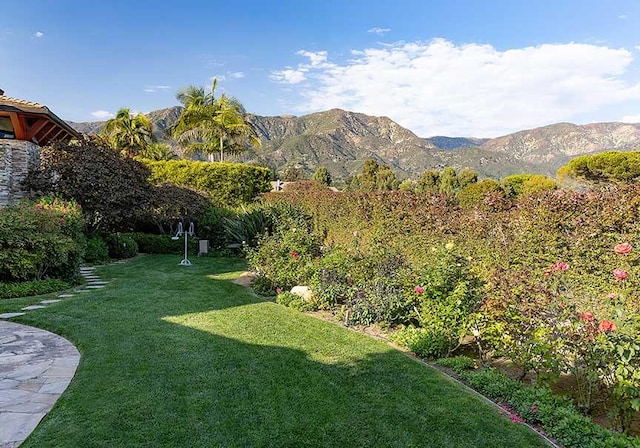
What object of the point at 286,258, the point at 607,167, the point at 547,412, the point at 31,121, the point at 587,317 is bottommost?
the point at 547,412

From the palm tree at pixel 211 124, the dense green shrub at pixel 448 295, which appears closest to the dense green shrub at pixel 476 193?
the dense green shrub at pixel 448 295

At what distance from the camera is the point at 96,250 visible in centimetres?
1130

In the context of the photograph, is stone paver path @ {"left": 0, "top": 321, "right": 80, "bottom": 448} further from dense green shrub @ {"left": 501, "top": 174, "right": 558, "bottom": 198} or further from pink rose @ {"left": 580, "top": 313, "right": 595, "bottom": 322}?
dense green shrub @ {"left": 501, "top": 174, "right": 558, "bottom": 198}

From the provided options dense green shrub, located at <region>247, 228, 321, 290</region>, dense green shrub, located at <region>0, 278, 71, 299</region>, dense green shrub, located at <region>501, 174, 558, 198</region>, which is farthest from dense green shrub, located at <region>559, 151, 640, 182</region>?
dense green shrub, located at <region>0, 278, 71, 299</region>

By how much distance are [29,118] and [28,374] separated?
32.3 ft

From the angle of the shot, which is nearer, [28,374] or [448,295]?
[28,374]

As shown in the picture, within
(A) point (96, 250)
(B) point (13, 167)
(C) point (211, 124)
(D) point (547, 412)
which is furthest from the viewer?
(C) point (211, 124)

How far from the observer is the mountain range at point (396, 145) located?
259ft

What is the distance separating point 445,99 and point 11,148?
2106cm

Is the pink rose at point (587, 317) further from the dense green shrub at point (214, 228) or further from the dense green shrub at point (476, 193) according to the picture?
the dense green shrub at point (214, 228)

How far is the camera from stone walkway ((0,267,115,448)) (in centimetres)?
282

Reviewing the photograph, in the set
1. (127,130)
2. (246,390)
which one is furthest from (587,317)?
(127,130)

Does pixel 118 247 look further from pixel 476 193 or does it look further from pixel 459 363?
pixel 476 193

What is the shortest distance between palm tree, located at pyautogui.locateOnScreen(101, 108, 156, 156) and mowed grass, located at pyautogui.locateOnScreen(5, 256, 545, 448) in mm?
26140
